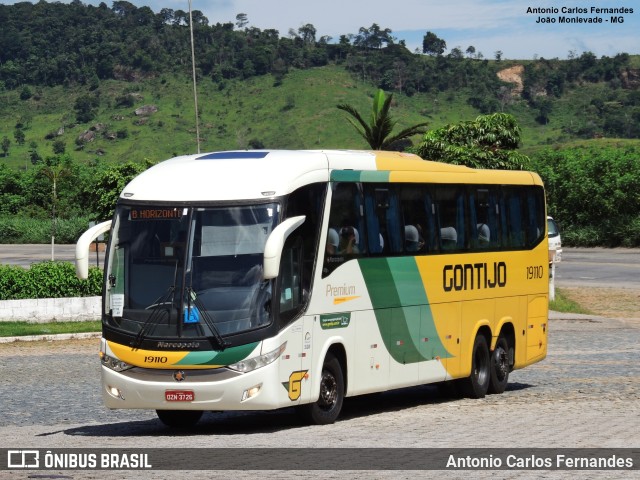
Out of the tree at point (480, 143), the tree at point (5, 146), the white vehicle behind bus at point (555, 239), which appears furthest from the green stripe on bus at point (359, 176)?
the tree at point (5, 146)

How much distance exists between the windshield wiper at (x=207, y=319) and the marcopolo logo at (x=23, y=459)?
9.03 feet

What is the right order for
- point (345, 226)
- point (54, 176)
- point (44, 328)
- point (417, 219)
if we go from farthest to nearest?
1. point (54, 176)
2. point (44, 328)
3. point (417, 219)
4. point (345, 226)

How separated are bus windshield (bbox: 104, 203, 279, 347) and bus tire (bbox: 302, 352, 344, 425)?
1577 mm

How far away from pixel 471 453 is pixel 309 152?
5673 millimetres

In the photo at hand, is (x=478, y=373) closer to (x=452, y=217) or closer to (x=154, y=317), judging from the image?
(x=452, y=217)

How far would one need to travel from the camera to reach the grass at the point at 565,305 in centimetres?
3984

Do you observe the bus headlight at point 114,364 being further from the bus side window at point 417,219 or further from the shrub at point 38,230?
the shrub at point 38,230

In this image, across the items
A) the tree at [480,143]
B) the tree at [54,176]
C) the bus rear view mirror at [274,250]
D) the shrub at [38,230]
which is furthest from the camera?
the shrub at [38,230]

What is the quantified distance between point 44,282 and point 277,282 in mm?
19569

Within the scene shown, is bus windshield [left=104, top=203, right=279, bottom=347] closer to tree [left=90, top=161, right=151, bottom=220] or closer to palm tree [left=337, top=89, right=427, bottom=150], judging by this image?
tree [left=90, top=161, right=151, bottom=220]

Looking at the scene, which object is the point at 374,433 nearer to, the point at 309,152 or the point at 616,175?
the point at 309,152

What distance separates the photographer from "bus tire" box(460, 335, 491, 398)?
1984 cm

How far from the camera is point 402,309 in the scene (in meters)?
17.6

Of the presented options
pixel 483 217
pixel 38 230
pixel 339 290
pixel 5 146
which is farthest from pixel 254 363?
pixel 5 146
